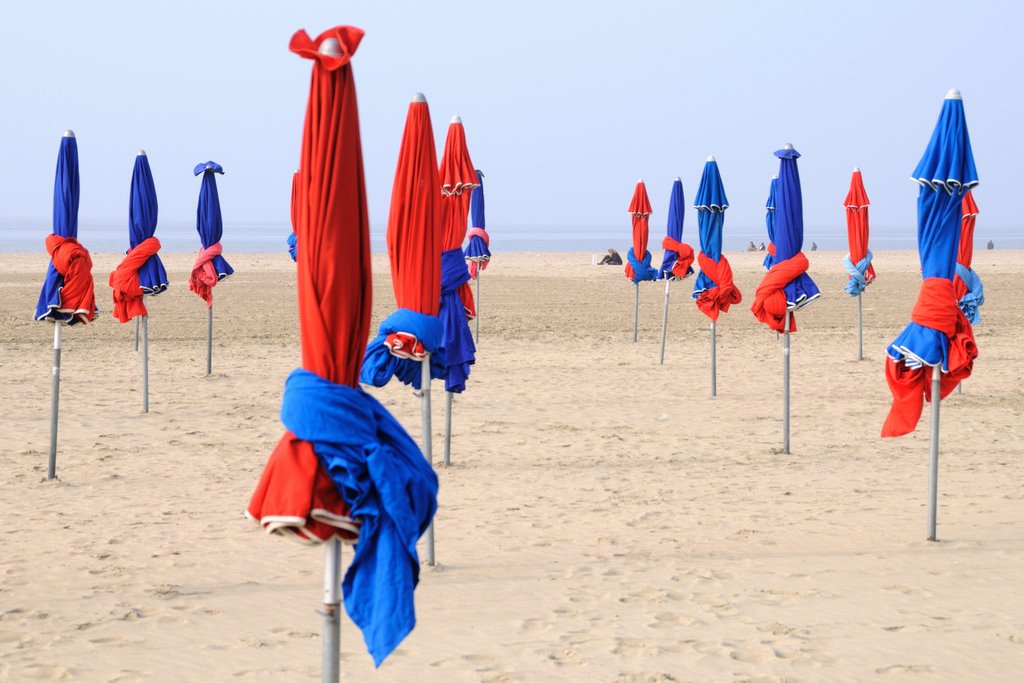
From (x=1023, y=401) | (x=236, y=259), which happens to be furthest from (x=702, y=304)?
(x=236, y=259)

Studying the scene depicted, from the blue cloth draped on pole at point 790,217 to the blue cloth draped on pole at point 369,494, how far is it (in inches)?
285

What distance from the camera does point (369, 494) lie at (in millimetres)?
3865

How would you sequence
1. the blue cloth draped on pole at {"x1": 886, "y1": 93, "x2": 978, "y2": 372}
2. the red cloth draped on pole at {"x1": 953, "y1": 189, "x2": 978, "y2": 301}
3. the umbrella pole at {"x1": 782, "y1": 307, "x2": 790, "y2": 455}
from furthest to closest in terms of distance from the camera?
the red cloth draped on pole at {"x1": 953, "y1": 189, "x2": 978, "y2": 301} → the umbrella pole at {"x1": 782, "y1": 307, "x2": 790, "y2": 455} → the blue cloth draped on pole at {"x1": 886, "y1": 93, "x2": 978, "y2": 372}

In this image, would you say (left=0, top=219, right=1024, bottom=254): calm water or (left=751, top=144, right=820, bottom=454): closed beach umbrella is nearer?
(left=751, top=144, right=820, bottom=454): closed beach umbrella

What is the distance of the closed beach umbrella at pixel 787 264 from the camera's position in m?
10.4

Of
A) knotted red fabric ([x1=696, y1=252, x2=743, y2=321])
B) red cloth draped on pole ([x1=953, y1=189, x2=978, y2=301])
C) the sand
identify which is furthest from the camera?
knotted red fabric ([x1=696, y1=252, x2=743, y2=321])

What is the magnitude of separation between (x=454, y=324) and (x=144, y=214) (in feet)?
18.3

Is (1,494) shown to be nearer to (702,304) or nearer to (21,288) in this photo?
(702,304)

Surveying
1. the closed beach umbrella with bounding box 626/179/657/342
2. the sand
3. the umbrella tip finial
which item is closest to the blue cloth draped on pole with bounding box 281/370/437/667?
the umbrella tip finial

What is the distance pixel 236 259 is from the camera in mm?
47312

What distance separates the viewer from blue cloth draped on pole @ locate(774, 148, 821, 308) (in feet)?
34.0

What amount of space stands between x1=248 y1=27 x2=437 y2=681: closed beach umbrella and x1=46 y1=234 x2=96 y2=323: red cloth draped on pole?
6303 millimetres

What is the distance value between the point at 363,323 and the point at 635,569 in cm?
395

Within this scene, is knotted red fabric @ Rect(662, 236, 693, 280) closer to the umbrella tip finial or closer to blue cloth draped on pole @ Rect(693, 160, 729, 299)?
blue cloth draped on pole @ Rect(693, 160, 729, 299)
